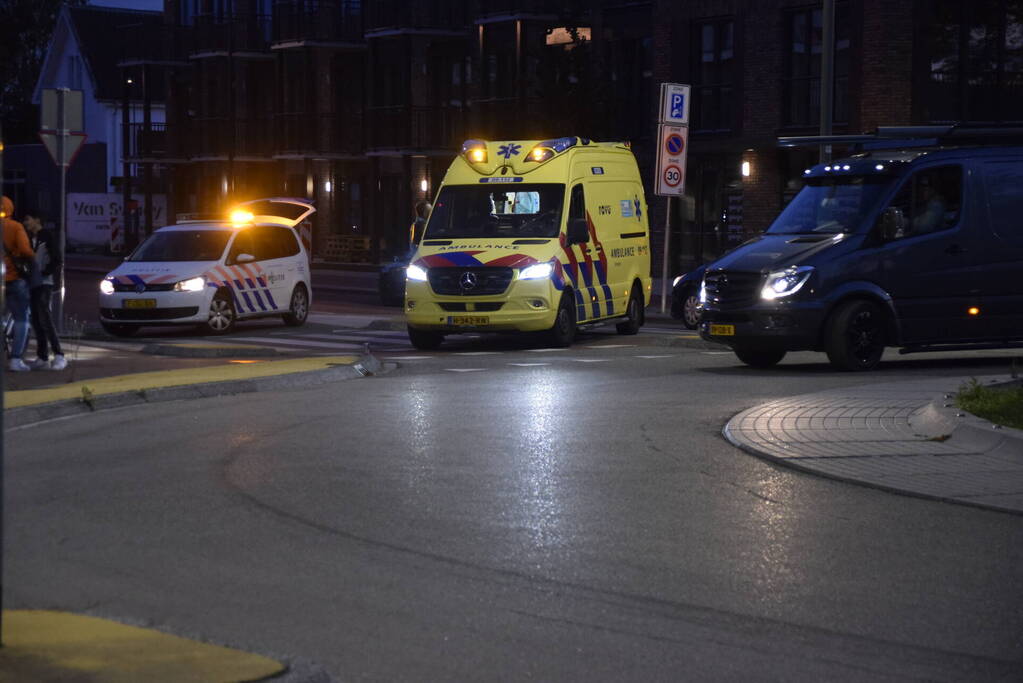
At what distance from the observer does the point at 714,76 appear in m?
39.9

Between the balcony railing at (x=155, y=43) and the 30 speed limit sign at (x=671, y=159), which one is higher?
the balcony railing at (x=155, y=43)

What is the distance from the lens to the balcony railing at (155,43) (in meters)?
66.9

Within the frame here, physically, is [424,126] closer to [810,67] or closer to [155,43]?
[810,67]

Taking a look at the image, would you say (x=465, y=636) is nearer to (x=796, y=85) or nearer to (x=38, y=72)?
(x=796, y=85)

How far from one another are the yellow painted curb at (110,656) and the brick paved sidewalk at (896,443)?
4944mm

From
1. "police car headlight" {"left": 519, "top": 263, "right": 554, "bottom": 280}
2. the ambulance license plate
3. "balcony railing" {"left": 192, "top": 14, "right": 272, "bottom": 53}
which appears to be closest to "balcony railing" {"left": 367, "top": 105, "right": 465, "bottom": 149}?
"balcony railing" {"left": 192, "top": 14, "right": 272, "bottom": 53}

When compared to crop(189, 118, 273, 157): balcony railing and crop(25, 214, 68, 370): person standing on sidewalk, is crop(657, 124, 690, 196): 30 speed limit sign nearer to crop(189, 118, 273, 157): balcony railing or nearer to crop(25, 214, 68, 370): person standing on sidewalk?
crop(25, 214, 68, 370): person standing on sidewalk

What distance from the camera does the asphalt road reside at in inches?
247

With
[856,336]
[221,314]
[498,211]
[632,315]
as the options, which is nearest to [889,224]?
[856,336]

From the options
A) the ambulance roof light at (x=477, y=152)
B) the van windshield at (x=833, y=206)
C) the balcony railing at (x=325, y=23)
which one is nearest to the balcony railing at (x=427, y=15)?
the balcony railing at (x=325, y=23)

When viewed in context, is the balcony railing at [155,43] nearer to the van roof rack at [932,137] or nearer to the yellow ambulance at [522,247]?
the yellow ambulance at [522,247]

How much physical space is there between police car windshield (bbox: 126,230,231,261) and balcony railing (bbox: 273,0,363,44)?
3176 centimetres

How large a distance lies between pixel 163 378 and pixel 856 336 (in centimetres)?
690

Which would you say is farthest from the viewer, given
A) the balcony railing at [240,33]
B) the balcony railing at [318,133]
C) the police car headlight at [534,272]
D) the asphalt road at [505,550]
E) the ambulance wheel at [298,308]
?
the balcony railing at [240,33]
